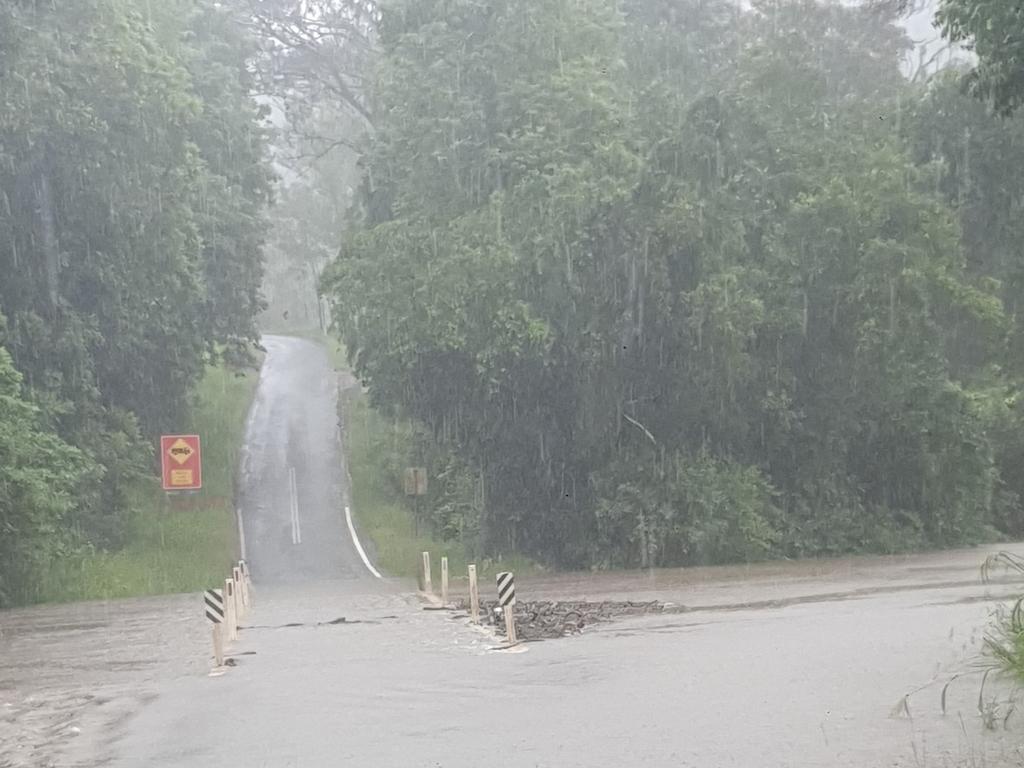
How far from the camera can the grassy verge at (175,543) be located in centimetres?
3759

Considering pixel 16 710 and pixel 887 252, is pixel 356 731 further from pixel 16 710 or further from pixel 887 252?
pixel 887 252

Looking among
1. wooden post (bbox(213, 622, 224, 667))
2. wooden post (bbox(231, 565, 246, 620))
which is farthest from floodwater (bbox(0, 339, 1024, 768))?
wooden post (bbox(231, 565, 246, 620))

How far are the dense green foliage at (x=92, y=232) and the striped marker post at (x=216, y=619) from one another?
576 inches

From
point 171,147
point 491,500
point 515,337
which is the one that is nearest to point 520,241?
point 515,337

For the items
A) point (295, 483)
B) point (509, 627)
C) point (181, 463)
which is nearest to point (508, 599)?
point (509, 627)

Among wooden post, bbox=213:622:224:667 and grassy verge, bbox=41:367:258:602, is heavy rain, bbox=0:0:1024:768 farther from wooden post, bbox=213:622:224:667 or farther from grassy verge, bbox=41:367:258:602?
wooden post, bbox=213:622:224:667

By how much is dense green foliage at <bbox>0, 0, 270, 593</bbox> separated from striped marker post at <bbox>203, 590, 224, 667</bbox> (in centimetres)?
1463

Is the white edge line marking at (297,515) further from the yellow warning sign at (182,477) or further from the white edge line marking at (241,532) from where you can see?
the yellow warning sign at (182,477)

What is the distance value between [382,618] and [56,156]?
18467 mm

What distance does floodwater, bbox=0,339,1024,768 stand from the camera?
1216 cm

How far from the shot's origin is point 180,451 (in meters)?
40.0

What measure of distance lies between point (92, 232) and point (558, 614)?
21.8 m

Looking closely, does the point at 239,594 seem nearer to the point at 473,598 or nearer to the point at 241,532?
the point at 473,598

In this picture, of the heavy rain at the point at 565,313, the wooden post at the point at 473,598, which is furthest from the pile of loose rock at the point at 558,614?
the heavy rain at the point at 565,313
